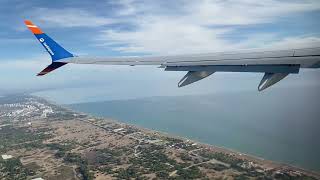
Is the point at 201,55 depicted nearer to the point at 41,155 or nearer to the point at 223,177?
the point at 223,177

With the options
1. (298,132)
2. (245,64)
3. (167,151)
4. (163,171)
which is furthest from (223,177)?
(245,64)

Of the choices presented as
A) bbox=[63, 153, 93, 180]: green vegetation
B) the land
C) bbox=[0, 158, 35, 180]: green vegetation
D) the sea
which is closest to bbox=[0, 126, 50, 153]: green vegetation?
the land

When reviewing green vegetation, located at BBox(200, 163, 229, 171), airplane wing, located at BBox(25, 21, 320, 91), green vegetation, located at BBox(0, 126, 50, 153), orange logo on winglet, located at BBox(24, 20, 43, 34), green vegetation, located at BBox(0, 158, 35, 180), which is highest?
orange logo on winglet, located at BBox(24, 20, 43, 34)

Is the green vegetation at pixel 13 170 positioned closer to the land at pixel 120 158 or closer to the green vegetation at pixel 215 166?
the land at pixel 120 158

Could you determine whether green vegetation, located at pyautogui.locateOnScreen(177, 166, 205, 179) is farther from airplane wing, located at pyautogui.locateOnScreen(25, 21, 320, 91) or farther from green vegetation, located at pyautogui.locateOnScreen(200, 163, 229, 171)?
airplane wing, located at pyautogui.locateOnScreen(25, 21, 320, 91)

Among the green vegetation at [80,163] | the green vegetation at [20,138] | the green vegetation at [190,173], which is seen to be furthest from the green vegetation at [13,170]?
the green vegetation at [190,173]
